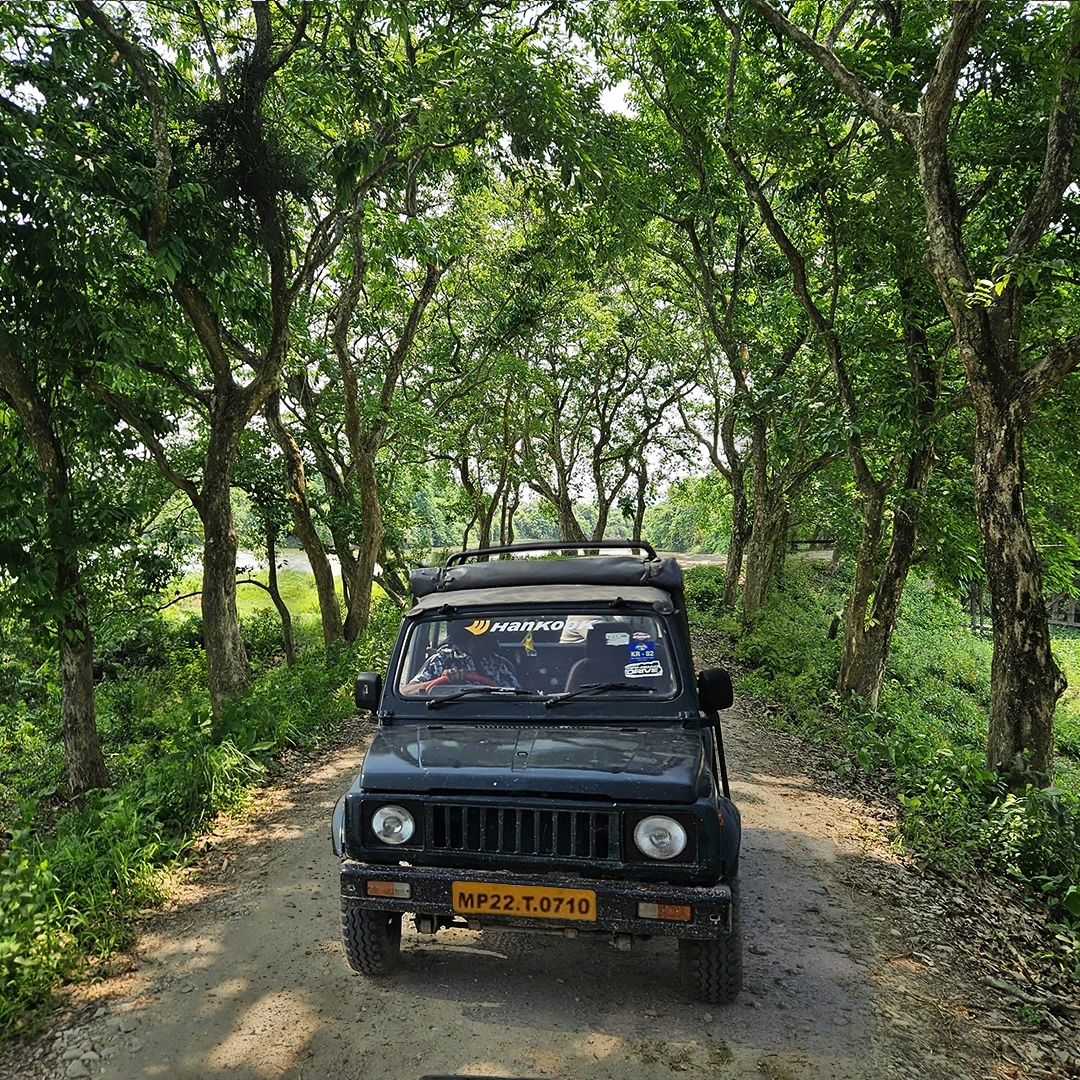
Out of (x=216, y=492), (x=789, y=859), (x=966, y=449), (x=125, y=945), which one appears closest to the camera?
(x=125, y=945)

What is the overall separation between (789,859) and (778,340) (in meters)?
13.7

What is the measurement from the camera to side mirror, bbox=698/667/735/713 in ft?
14.1

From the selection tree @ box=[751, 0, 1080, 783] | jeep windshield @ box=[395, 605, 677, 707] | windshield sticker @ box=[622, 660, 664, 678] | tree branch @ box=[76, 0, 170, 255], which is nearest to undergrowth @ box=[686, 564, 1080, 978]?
tree @ box=[751, 0, 1080, 783]

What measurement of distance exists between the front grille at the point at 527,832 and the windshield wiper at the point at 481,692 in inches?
31.9

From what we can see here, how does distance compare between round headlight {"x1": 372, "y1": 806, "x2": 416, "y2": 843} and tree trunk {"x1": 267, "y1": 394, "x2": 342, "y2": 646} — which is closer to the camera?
round headlight {"x1": 372, "y1": 806, "x2": 416, "y2": 843}

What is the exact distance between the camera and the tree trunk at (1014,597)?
6676 millimetres

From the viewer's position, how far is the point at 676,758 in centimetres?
379

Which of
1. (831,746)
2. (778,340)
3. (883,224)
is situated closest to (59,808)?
(831,746)

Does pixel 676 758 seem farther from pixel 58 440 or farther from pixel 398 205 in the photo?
pixel 398 205

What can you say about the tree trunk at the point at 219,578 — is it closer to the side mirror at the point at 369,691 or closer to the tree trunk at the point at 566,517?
the side mirror at the point at 369,691

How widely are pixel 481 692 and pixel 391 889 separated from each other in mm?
1125

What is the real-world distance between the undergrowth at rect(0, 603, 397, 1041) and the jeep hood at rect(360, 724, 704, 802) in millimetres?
2203

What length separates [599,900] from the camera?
351 cm

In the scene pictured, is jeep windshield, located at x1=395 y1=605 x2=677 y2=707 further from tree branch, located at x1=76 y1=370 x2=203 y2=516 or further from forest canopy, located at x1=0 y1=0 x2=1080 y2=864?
tree branch, located at x1=76 y1=370 x2=203 y2=516
